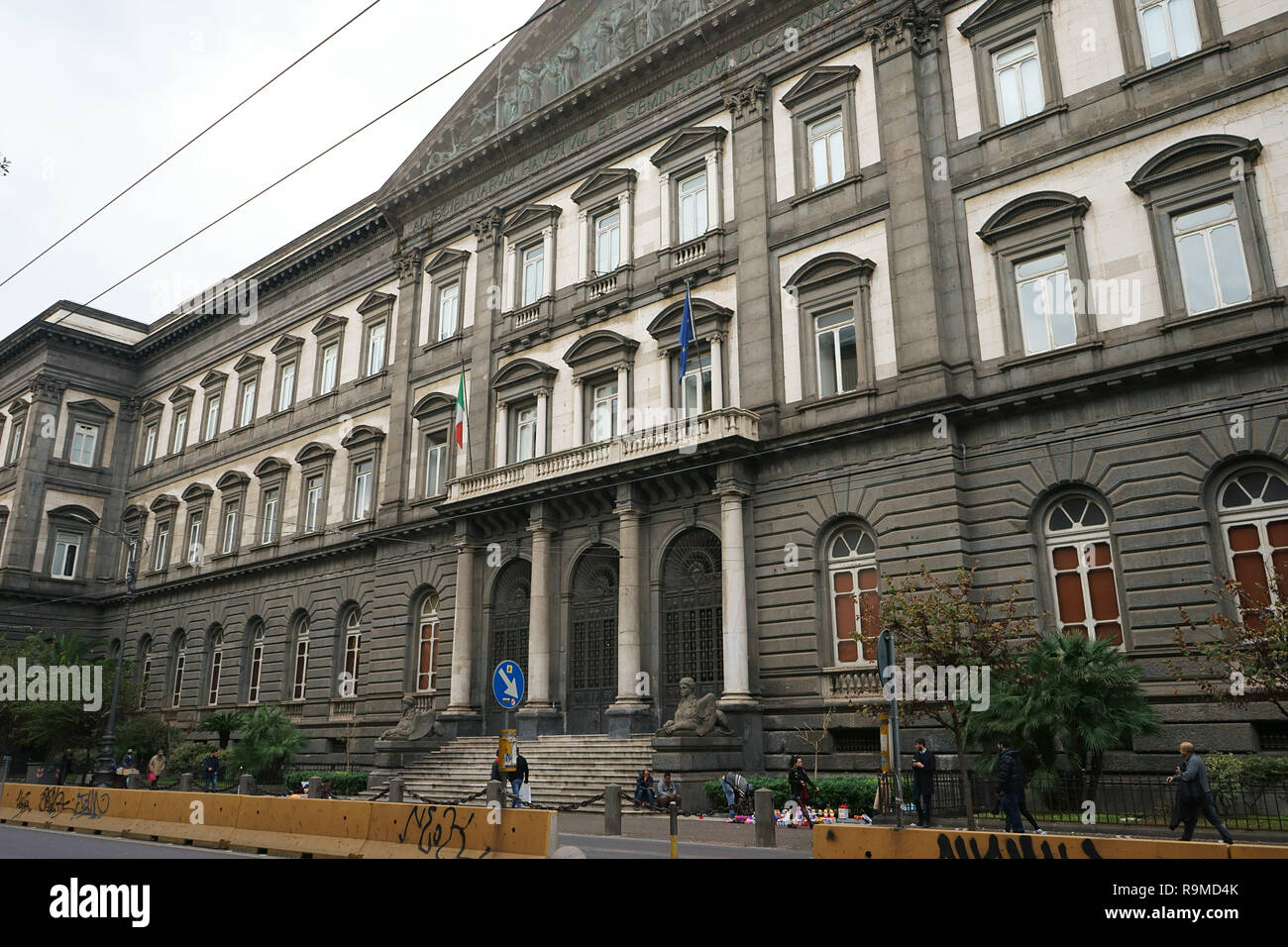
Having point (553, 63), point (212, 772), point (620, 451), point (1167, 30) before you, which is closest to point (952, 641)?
point (620, 451)

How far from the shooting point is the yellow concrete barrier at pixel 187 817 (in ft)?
56.5

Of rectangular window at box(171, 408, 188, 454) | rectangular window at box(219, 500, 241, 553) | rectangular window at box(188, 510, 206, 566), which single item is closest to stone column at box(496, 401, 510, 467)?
rectangular window at box(219, 500, 241, 553)

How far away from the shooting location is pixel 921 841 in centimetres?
998

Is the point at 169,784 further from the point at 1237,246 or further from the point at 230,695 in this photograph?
the point at 1237,246

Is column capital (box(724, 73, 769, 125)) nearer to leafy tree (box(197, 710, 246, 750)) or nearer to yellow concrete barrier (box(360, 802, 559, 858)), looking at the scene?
yellow concrete barrier (box(360, 802, 559, 858))

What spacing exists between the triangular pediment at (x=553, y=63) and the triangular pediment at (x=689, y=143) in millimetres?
2794

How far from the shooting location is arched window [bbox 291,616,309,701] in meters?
39.1

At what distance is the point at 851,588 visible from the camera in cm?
2420

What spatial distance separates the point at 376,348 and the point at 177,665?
19107mm

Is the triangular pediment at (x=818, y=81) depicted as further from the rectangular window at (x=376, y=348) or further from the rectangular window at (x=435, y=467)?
the rectangular window at (x=376, y=348)

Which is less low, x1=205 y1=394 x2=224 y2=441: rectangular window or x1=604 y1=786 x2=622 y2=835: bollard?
x1=205 y1=394 x2=224 y2=441: rectangular window

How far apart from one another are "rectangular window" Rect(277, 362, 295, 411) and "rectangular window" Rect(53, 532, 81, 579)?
1735 centimetres

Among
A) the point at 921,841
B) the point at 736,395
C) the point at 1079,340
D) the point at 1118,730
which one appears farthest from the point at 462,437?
the point at 921,841

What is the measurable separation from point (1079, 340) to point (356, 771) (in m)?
26.2
